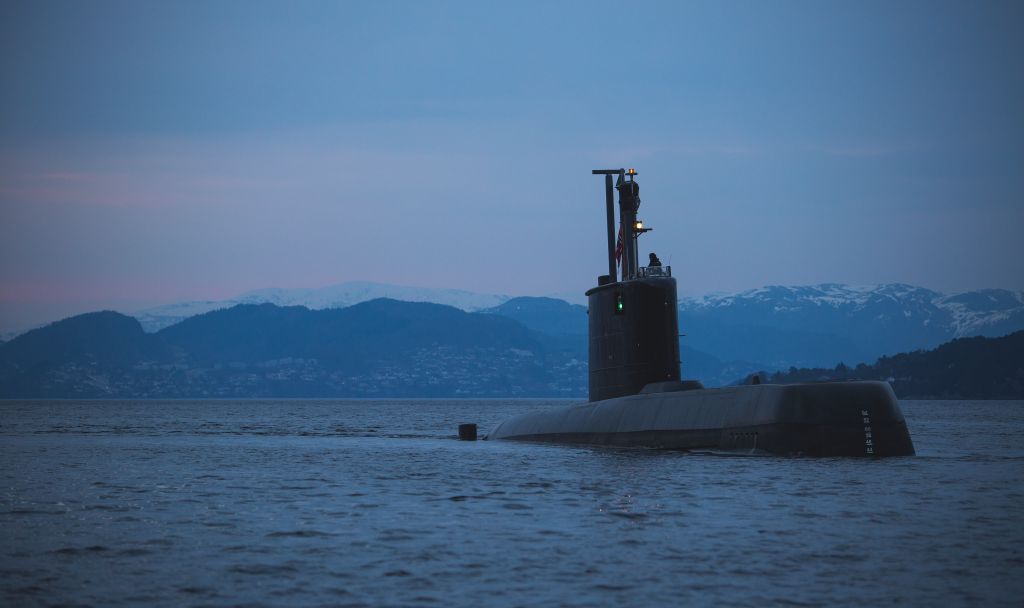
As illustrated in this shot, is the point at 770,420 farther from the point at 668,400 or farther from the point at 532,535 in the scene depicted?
the point at 532,535

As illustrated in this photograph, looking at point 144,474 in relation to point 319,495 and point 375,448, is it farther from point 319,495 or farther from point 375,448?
point 375,448

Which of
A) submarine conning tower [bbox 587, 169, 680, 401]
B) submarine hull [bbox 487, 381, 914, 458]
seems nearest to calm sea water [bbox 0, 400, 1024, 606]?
submarine hull [bbox 487, 381, 914, 458]

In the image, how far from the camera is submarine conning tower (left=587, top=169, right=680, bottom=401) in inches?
1435

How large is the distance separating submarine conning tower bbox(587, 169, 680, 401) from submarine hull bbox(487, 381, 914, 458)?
90 cm

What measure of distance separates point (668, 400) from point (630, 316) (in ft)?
10.3

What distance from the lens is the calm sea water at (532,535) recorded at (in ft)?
44.5

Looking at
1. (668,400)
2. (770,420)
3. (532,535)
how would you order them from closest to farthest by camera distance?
1. (532,535)
2. (770,420)
3. (668,400)

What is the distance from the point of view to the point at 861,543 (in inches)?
670

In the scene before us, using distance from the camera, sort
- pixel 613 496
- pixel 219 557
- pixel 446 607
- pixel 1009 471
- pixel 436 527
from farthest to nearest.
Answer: pixel 1009 471 → pixel 613 496 → pixel 436 527 → pixel 219 557 → pixel 446 607

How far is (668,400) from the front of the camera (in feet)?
116

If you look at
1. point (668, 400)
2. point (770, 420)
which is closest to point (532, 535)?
point (770, 420)

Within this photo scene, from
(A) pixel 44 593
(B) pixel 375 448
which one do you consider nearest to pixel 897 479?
(A) pixel 44 593

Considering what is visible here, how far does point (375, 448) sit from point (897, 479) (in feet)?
94.4

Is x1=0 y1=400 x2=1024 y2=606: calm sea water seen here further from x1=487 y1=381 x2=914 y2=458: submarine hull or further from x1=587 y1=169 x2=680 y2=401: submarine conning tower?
x1=587 y1=169 x2=680 y2=401: submarine conning tower
